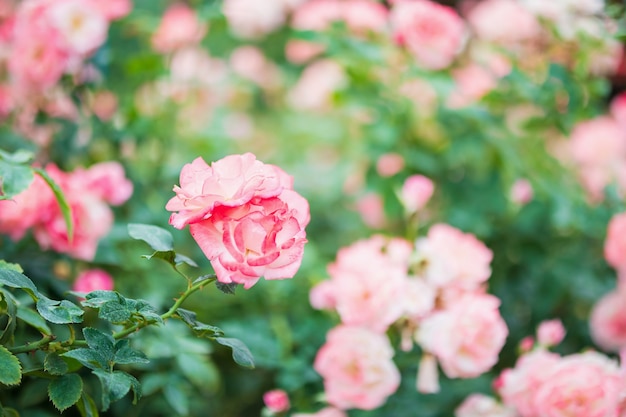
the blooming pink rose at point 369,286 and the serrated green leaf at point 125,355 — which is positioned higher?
the serrated green leaf at point 125,355

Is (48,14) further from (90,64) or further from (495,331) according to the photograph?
(495,331)

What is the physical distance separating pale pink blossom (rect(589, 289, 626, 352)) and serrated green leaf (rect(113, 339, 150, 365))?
1043mm

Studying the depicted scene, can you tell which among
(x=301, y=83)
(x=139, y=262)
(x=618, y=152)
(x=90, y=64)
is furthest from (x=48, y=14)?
(x=618, y=152)

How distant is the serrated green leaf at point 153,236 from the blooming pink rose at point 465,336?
1.57 ft

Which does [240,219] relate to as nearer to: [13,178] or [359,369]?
[13,178]

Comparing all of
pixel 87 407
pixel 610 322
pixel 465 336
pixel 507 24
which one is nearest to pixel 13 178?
pixel 87 407

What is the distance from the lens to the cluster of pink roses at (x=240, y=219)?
63cm

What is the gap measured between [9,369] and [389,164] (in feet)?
3.79

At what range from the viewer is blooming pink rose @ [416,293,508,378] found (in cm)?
100

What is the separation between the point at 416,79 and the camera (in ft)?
5.07

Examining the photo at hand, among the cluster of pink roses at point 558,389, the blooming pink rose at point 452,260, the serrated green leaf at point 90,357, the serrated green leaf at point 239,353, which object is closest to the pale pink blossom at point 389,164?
the blooming pink rose at point 452,260

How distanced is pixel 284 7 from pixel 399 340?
146cm

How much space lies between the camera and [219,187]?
65cm

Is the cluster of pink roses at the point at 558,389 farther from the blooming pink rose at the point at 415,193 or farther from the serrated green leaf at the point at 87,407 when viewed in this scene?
the serrated green leaf at the point at 87,407
